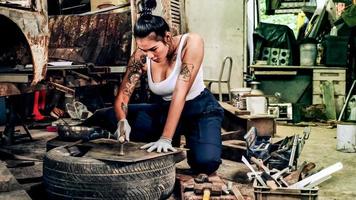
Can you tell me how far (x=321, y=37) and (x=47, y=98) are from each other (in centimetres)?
566

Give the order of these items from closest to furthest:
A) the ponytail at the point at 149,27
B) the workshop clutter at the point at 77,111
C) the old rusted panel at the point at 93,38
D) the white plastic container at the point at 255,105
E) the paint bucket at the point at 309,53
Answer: the ponytail at the point at 149,27 → the white plastic container at the point at 255,105 → the workshop clutter at the point at 77,111 → the old rusted panel at the point at 93,38 → the paint bucket at the point at 309,53

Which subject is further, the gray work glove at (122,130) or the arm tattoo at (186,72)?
the arm tattoo at (186,72)

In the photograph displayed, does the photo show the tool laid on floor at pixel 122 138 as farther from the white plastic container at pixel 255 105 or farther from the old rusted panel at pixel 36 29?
the white plastic container at pixel 255 105

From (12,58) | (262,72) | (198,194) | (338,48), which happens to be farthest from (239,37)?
(198,194)

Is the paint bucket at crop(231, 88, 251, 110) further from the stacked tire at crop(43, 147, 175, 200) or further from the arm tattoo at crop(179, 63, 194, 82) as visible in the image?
the stacked tire at crop(43, 147, 175, 200)

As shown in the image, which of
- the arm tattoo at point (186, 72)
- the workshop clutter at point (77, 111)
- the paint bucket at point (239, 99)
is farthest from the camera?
the workshop clutter at point (77, 111)

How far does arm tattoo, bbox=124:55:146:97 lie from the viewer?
363cm

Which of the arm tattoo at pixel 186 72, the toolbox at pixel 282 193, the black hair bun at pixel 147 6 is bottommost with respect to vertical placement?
the toolbox at pixel 282 193

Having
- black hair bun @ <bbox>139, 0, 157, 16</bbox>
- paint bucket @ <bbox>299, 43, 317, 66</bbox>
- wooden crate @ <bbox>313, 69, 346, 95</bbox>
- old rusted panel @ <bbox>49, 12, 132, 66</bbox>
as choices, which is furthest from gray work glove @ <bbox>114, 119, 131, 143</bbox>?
paint bucket @ <bbox>299, 43, 317, 66</bbox>

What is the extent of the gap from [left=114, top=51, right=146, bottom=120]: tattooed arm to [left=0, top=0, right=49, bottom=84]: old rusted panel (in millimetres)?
766

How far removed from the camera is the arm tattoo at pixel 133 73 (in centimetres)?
363

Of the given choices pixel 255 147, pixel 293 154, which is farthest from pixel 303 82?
pixel 293 154

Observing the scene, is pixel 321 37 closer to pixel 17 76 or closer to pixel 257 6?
pixel 257 6

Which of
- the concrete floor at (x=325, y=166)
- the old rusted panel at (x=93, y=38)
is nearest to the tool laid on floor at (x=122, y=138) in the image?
the concrete floor at (x=325, y=166)
